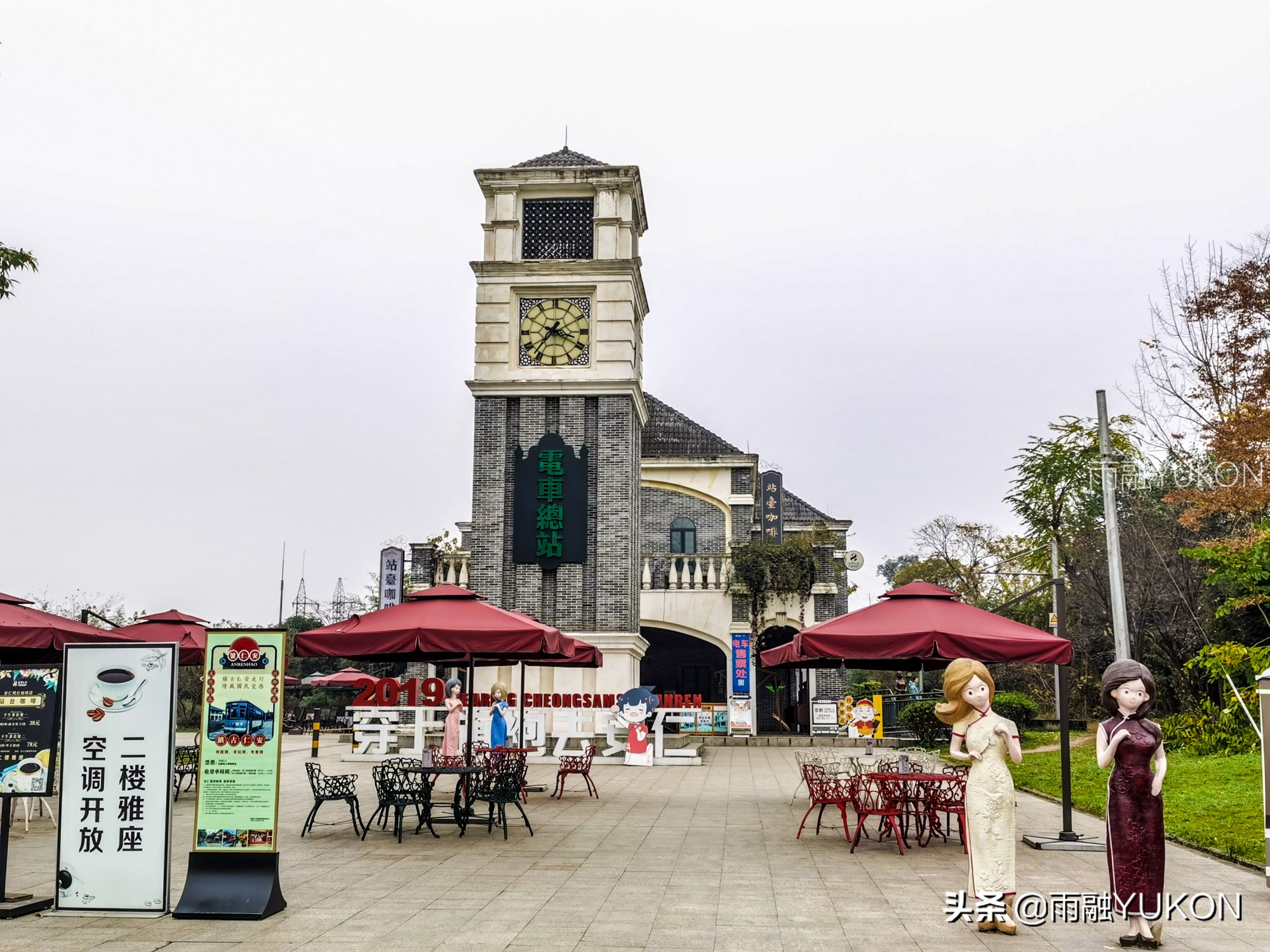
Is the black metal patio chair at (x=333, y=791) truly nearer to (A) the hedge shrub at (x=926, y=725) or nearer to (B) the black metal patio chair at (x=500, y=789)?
(B) the black metal patio chair at (x=500, y=789)

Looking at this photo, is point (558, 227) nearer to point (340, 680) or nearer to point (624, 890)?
point (340, 680)

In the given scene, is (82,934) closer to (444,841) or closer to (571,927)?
(571,927)

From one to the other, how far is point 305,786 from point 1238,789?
43.0 feet

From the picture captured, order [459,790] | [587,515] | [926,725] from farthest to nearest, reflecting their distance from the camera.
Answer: [926,725]
[587,515]
[459,790]

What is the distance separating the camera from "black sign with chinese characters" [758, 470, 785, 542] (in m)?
35.2

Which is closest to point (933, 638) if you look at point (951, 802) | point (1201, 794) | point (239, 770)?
point (951, 802)

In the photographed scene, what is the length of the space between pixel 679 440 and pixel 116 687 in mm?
29917

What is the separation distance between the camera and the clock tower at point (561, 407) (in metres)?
25.9

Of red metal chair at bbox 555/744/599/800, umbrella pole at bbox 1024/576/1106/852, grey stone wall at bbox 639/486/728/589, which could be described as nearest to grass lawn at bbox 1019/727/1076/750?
grey stone wall at bbox 639/486/728/589

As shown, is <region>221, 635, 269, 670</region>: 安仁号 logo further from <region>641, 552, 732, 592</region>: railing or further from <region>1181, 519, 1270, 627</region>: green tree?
<region>641, 552, 732, 592</region>: railing

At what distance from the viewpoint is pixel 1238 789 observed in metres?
15.7

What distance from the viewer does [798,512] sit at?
39688 mm

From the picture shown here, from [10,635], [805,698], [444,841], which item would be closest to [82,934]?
[444,841]

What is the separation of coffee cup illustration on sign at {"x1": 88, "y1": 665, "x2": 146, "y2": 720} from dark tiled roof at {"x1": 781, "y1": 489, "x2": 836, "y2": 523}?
105 ft
